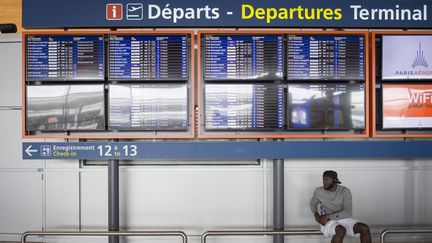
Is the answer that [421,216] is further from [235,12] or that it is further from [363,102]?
[235,12]

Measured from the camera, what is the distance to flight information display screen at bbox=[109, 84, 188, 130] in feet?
17.6

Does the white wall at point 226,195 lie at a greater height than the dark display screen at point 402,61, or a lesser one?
lesser

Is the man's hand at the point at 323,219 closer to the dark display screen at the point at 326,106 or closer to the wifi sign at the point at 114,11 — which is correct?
the dark display screen at the point at 326,106

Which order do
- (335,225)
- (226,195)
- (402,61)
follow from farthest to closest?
1. (226,195)
2. (402,61)
3. (335,225)

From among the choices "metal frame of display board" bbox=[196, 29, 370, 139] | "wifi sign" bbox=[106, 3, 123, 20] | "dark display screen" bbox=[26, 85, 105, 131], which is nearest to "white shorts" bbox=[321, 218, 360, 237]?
"metal frame of display board" bbox=[196, 29, 370, 139]

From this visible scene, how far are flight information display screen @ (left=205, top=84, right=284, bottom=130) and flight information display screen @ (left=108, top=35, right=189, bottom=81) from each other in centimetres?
51

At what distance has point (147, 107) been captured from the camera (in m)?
5.37

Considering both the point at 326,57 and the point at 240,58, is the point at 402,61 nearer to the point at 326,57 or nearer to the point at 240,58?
the point at 326,57

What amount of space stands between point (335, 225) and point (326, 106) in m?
1.55

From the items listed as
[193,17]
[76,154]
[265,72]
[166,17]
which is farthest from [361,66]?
[76,154]

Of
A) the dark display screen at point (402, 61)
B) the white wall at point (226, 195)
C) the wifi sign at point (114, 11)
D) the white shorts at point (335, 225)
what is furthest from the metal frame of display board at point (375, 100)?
the wifi sign at point (114, 11)

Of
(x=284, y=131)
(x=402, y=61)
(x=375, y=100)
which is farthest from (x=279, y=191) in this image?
(x=402, y=61)

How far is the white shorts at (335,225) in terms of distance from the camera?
5266 mm

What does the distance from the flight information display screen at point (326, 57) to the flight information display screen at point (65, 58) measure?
8.32ft
